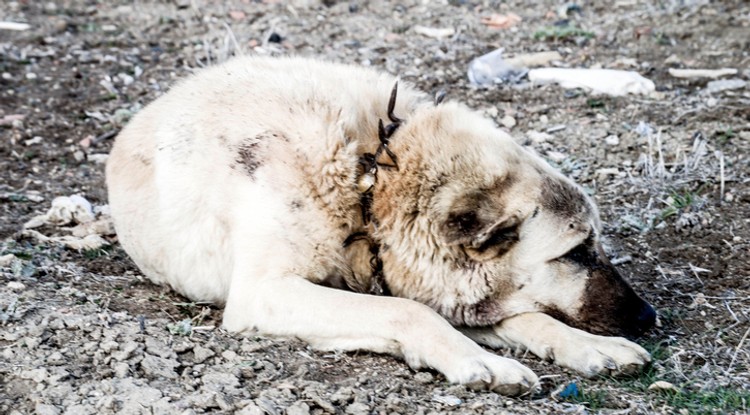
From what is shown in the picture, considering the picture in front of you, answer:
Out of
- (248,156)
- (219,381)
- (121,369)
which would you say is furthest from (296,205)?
(121,369)

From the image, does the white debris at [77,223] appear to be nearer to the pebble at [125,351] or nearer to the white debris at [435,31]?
the pebble at [125,351]

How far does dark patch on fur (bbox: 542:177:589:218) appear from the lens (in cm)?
361

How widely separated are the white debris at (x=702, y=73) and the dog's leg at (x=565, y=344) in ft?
11.7

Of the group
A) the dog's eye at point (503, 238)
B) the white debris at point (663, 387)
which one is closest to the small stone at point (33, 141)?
the dog's eye at point (503, 238)

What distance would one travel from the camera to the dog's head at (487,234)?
11.6ft

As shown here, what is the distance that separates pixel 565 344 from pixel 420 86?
3368 mm

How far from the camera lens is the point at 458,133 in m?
3.64

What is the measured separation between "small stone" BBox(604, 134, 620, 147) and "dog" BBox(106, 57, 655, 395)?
6.83 ft

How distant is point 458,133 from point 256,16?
16.3ft

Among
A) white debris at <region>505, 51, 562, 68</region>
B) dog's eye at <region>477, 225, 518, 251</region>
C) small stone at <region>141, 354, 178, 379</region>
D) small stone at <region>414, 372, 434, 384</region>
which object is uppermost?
dog's eye at <region>477, 225, 518, 251</region>

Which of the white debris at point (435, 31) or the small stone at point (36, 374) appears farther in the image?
the white debris at point (435, 31)

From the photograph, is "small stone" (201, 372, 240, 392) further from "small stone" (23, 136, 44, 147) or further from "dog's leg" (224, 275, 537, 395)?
"small stone" (23, 136, 44, 147)

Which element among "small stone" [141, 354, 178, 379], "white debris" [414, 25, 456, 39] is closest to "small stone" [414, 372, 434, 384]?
"small stone" [141, 354, 178, 379]

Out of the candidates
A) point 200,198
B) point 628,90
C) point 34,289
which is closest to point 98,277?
point 34,289
